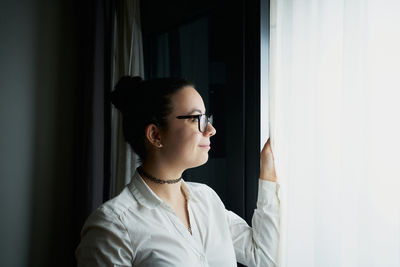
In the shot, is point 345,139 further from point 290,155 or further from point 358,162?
point 290,155

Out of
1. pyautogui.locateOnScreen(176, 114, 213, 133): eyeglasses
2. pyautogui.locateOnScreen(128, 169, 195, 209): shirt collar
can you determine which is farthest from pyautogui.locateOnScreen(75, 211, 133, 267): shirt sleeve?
pyautogui.locateOnScreen(176, 114, 213, 133): eyeglasses

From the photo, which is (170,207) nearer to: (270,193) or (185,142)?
(185,142)

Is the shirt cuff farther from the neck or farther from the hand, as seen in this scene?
the neck

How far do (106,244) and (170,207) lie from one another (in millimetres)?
235

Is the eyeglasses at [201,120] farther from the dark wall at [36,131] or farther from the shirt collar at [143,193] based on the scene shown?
the dark wall at [36,131]

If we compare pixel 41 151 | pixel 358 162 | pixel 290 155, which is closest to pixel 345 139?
pixel 358 162

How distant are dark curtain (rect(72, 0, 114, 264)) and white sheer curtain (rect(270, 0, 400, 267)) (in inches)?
42.0

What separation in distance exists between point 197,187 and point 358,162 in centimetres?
59

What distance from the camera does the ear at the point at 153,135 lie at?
1.15 meters

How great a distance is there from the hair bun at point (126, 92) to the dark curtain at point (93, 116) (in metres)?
0.72

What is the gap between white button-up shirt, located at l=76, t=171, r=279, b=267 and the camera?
98cm

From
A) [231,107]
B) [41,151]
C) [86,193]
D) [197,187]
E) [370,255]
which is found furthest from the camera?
[41,151]

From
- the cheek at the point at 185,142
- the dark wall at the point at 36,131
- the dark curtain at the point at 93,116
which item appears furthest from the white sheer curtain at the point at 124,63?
the cheek at the point at 185,142

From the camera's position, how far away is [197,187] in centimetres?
132
